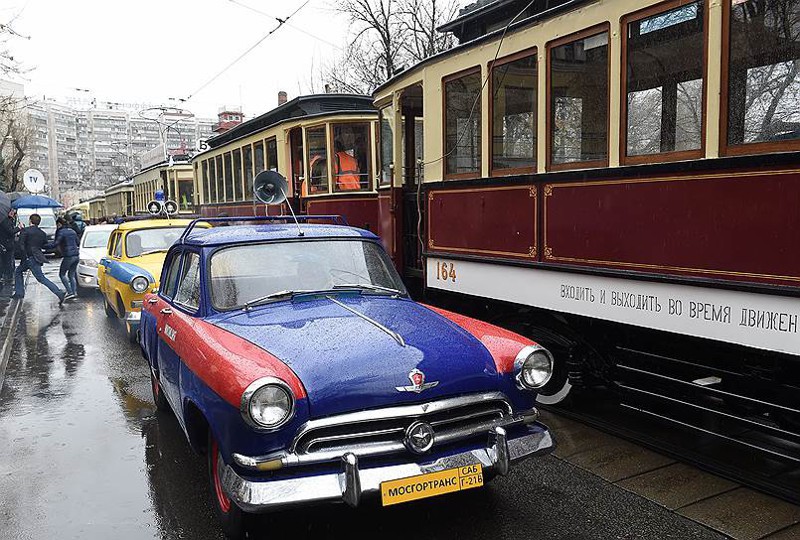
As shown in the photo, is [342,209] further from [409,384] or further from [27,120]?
[27,120]

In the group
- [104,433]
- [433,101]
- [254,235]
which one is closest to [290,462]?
[254,235]

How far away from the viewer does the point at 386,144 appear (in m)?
8.61

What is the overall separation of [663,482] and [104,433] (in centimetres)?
417

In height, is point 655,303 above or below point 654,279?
below

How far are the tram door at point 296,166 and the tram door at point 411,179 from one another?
190 inches

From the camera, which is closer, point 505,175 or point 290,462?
point 290,462

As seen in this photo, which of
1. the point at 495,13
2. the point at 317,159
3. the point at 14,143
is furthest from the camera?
the point at 14,143

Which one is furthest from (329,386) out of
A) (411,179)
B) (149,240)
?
(149,240)

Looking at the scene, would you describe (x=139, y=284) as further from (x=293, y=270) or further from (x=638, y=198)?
(x=638, y=198)

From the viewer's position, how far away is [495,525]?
3.83 meters

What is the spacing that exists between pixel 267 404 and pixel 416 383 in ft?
2.31

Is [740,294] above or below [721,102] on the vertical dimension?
below

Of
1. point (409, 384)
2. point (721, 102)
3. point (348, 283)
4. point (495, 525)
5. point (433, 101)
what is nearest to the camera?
point (409, 384)

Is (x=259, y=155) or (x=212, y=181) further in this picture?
(x=212, y=181)
